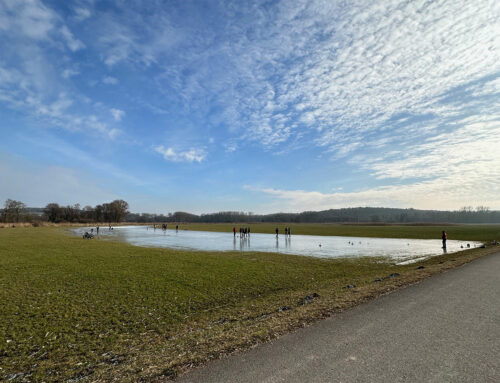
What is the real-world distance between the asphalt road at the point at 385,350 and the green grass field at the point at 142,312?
23.1 inches

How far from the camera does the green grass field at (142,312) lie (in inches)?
202

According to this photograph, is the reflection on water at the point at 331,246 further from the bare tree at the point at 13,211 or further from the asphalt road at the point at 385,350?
the bare tree at the point at 13,211

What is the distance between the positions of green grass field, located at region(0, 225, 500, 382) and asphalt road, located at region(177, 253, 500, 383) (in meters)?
0.59

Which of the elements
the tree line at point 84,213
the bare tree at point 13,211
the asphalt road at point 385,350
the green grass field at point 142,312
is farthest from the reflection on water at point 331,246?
the tree line at point 84,213

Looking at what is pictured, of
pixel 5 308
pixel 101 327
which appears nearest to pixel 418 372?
pixel 101 327

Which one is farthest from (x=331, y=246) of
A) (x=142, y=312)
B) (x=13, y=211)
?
(x=13, y=211)

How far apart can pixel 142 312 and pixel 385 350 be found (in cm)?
708

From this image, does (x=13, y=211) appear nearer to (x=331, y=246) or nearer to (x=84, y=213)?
(x=84, y=213)

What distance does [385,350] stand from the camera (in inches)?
194

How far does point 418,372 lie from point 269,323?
128 inches

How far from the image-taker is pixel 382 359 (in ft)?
15.1

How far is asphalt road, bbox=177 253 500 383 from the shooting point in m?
4.16

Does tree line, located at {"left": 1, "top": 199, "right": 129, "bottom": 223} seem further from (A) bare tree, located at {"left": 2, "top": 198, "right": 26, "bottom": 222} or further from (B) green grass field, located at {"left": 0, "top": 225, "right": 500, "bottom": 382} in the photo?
(B) green grass field, located at {"left": 0, "top": 225, "right": 500, "bottom": 382}

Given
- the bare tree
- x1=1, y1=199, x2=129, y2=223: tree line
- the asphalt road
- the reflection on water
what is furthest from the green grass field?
x1=1, y1=199, x2=129, y2=223: tree line
